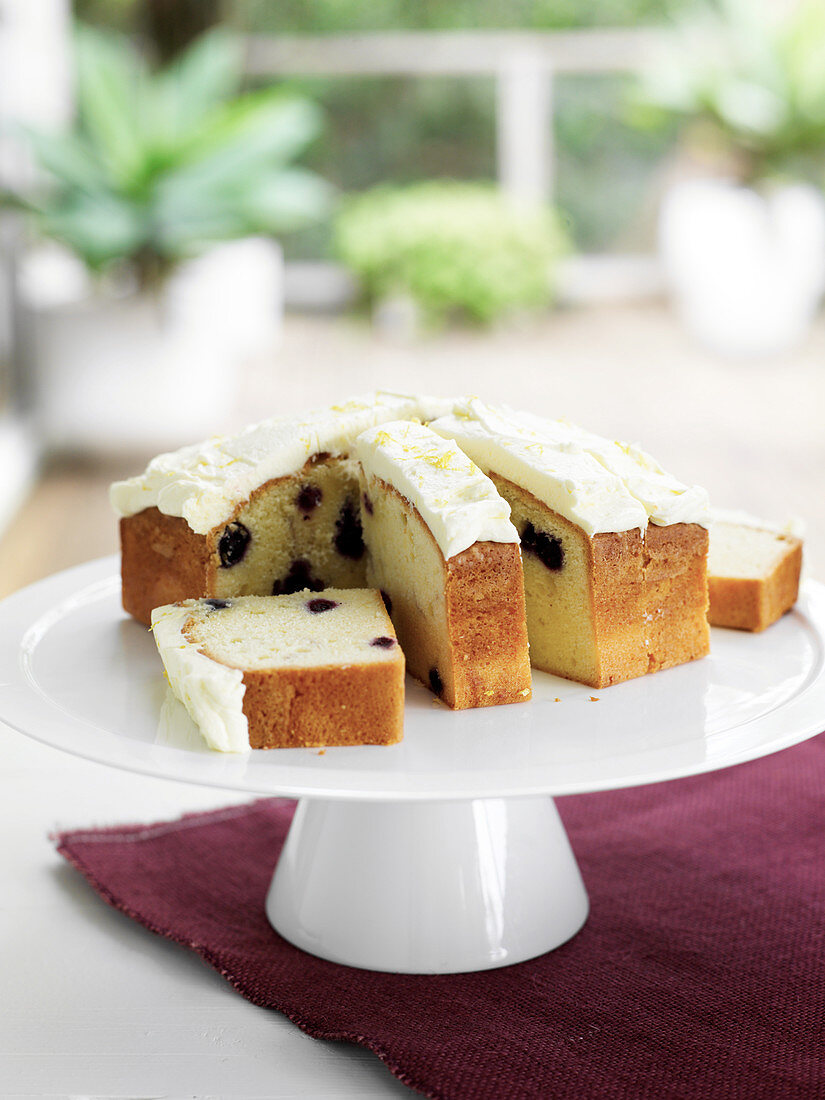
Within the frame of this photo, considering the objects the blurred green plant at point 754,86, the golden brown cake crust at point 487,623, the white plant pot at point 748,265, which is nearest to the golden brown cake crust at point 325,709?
the golden brown cake crust at point 487,623

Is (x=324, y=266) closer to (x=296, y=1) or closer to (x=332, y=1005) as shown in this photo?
(x=296, y=1)

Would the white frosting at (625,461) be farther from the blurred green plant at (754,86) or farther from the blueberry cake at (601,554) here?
the blurred green plant at (754,86)

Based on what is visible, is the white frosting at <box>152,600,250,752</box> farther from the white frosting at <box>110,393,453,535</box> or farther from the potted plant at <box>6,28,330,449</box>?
the potted plant at <box>6,28,330,449</box>

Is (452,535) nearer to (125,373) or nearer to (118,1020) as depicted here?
(118,1020)

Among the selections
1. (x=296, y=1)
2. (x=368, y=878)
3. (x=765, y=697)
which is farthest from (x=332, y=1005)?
(x=296, y=1)

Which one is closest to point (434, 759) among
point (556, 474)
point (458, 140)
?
point (556, 474)

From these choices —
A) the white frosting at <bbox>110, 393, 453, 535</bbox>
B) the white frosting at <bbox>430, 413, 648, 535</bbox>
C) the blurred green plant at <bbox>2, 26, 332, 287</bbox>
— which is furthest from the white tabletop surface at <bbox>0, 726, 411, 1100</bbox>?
the blurred green plant at <bbox>2, 26, 332, 287</bbox>
